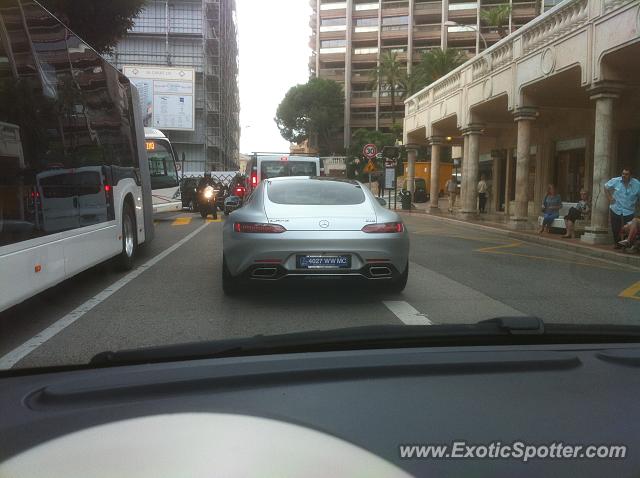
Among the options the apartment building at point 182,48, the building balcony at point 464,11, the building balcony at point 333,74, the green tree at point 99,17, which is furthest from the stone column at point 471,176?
the building balcony at point 333,74

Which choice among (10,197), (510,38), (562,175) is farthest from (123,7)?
(562,175)

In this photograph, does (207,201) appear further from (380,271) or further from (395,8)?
(395,8)

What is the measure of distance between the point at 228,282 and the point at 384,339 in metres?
5.31

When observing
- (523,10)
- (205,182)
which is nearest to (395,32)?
(523,10)

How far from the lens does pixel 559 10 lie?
Result: 1689 centimetres

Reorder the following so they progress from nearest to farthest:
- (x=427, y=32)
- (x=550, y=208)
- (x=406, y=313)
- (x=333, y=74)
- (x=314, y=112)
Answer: (x=406, y=313), (x=550, y=208), (x=427, y=32), (x=314, y=112), (x=333, y=74)

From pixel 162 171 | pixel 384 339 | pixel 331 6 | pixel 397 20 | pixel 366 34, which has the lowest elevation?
pixel 384 339

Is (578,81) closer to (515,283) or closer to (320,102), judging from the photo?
(515,283)

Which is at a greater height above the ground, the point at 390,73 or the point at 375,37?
the point at 375,37

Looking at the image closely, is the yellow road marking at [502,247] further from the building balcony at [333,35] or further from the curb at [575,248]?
the building balcony at [333,35]

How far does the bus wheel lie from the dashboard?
308 inches

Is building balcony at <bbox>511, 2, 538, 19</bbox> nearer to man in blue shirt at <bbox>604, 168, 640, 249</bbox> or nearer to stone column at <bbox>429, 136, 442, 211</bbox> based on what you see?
stone column at <bbox>429, 136, 442, 211</bbox>

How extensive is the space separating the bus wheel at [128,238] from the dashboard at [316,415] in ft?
25.7

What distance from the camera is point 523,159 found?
20.5 m
